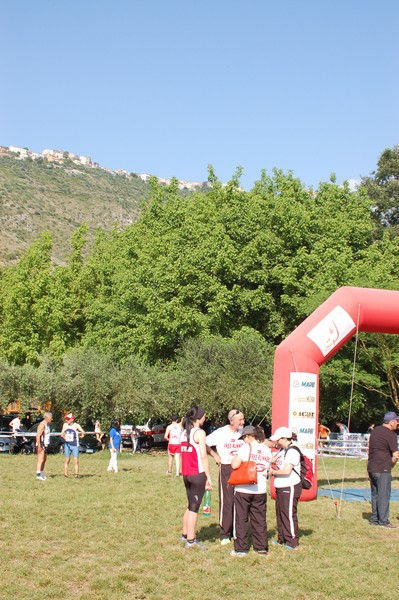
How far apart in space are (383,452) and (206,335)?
19083 millimetres

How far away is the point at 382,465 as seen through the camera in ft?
40.1

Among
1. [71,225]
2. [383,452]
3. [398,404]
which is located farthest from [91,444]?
[71,225]

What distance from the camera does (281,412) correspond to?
14.9m

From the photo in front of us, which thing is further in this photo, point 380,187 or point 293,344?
point 380,187

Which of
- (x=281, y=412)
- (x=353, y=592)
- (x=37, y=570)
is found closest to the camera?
(x=353, y=592)

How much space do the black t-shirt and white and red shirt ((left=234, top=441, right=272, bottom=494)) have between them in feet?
10.5

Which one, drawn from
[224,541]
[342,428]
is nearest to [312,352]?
[224,541]

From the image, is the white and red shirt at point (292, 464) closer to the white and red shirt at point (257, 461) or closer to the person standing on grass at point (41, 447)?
the white and red shirt at point (257, 461)

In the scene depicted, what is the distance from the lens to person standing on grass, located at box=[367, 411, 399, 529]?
12148 millimetres

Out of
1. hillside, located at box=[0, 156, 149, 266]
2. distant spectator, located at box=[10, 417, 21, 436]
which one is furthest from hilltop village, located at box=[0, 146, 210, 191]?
distant spectator, located at box=[10, 417, 21, 436]

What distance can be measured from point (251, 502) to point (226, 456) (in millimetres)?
1087

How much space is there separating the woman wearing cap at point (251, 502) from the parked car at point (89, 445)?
18.5 metres

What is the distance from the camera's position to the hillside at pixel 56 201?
10106cm

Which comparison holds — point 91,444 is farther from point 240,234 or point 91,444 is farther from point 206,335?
point 240,234
